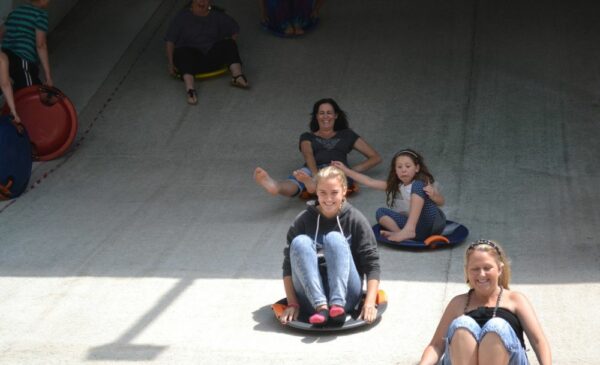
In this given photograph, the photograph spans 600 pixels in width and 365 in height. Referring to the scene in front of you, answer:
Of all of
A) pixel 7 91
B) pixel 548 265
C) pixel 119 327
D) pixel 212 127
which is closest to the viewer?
pixel 119 327

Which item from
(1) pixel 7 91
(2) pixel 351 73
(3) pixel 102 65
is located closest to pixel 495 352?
(1) pixel 7 91

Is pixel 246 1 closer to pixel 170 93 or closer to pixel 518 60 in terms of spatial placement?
pixel 170 93

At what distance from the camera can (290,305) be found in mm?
5422

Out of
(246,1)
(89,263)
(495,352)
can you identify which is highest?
(246,1)

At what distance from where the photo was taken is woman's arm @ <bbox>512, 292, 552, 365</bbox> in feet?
13.6

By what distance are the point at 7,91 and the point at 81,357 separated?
3.91m

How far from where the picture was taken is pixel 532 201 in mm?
7586

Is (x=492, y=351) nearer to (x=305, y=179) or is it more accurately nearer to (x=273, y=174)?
(x=305, y=179)

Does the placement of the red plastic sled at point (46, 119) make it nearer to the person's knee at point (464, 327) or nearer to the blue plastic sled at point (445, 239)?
the blue plastic sled at point (445, 239)

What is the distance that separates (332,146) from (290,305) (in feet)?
9.22

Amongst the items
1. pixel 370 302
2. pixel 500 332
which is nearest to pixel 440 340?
pixel 500 332

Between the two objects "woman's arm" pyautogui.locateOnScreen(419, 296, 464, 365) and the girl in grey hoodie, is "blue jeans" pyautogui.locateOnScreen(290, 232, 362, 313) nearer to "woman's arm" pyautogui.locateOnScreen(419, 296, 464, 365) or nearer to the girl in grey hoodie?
the girl in grey hoodie

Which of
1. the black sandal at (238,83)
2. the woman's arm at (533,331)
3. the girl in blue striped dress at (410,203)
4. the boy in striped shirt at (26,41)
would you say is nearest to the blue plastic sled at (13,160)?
the boy in striped shirt at (26,41)

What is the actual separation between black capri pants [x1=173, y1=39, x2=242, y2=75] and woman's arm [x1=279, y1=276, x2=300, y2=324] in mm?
5137
